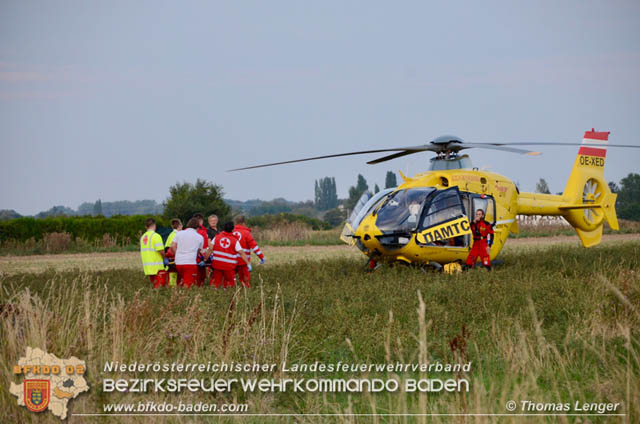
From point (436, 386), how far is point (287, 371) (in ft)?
5.03

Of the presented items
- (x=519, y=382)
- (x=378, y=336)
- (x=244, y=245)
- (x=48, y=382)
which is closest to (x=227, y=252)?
(x=244, y=245)

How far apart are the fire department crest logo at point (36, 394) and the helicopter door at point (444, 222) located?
28.7ft

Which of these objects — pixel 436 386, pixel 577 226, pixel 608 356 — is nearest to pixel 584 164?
pixel 577 226

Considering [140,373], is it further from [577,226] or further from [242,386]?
[577,226]

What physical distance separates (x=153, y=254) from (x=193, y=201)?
24409 millimetres

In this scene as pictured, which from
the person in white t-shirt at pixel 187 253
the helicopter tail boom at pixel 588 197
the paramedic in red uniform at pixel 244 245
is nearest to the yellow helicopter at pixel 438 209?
the helicopter tail boom at pixel 588 197

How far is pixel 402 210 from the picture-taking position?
12.9 metres

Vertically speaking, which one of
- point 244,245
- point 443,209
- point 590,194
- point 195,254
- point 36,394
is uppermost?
point 590,194

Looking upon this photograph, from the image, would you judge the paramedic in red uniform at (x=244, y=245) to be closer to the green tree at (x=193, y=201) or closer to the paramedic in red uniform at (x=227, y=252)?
the paramedic in red uniform at (x=227, y=252)

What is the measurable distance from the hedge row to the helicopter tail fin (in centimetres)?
2188

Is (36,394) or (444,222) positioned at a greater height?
(444,222)

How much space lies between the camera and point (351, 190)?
3804 inches

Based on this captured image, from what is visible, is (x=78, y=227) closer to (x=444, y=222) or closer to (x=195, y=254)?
(x=195, y=254)

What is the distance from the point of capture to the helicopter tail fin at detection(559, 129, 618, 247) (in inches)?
679
